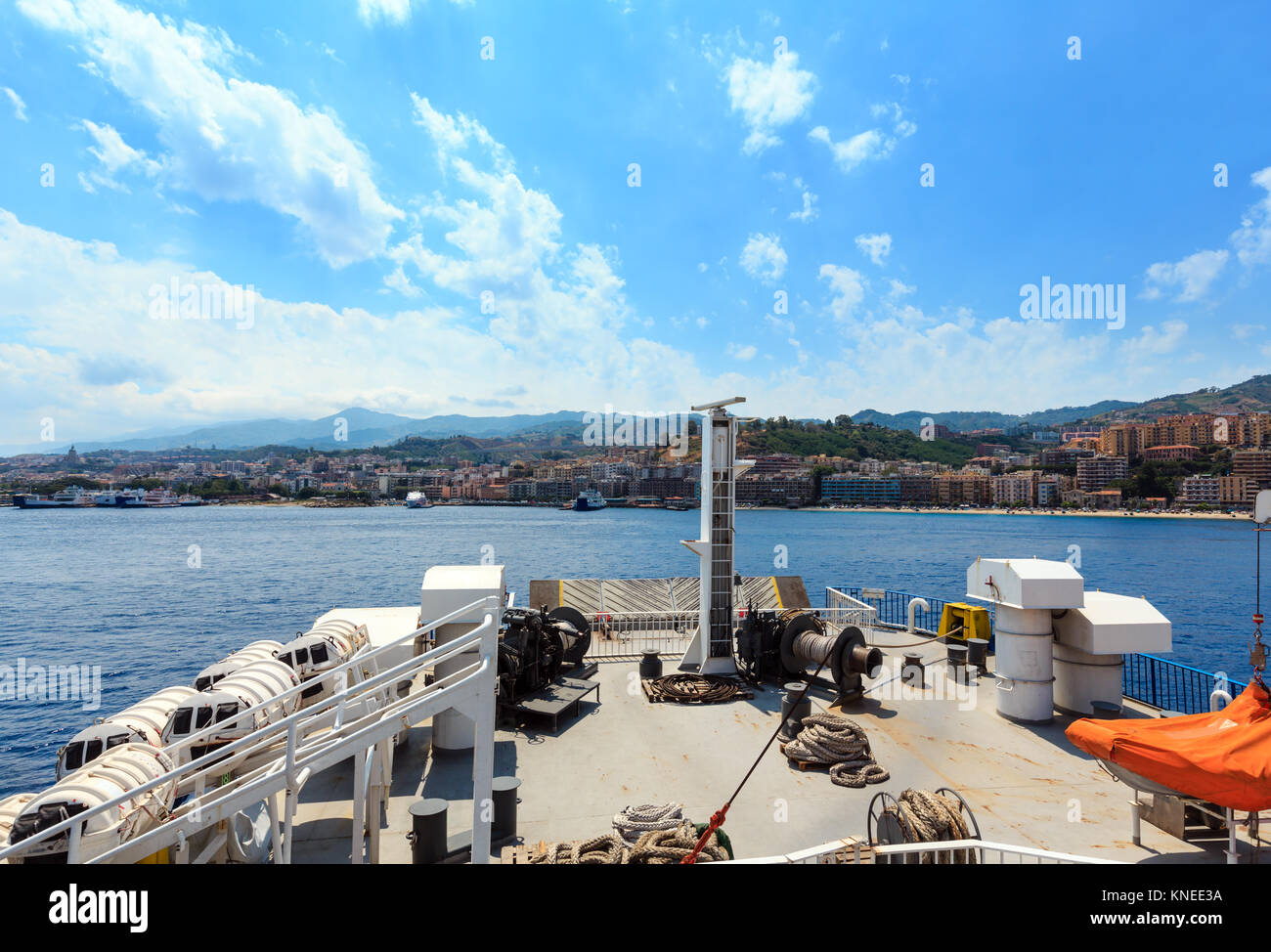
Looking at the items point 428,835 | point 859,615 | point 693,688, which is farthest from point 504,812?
point 859,615

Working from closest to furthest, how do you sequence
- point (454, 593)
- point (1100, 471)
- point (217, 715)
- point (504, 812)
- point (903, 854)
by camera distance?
point (903, 854) → point (504, 812) → point (217, 715) → point (454, 593) → point (1100, 471)

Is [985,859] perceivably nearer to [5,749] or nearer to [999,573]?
[999,573]

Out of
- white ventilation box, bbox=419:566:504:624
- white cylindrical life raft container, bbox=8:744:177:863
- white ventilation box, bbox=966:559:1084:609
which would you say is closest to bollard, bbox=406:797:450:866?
white cylindrical life raft container, bbox=8:744:177:863

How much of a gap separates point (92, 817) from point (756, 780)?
367 inches

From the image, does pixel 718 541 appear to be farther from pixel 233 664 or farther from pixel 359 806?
pixel 233 664

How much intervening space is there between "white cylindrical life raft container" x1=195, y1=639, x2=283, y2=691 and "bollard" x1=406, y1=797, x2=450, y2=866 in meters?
6.29

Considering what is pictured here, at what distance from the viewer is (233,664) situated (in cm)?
1364

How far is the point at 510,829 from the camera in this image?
908 cm

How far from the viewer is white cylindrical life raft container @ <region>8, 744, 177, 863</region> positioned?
22.2 feet

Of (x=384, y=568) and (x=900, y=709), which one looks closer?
(x=900, y=709)

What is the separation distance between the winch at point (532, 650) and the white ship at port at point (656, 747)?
0.26 feet

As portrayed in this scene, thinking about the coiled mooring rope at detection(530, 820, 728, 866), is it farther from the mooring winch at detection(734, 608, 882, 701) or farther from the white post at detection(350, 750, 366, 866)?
the mooring winch at detection(734, 608, 882, 701)
